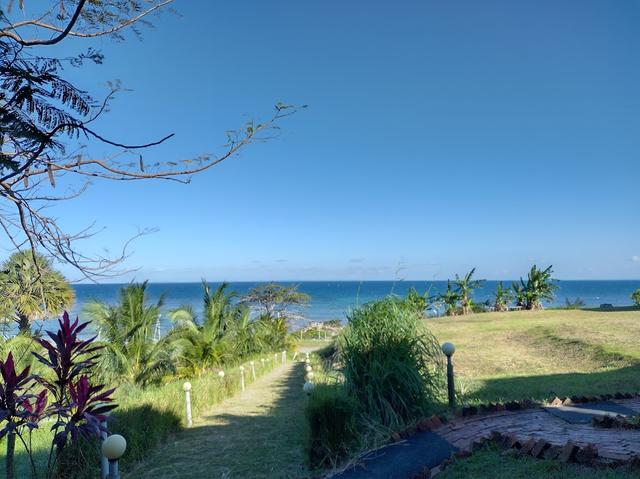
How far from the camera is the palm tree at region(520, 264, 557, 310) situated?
26.5m

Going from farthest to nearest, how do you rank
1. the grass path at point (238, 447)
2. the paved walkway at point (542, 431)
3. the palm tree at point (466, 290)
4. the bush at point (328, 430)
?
the palm tree at point (466, 290) → the grass path at point (238, 447) → the bush at point (328, 430) → the paved walkway at point (542, 431)

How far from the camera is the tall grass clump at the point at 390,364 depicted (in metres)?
5.40

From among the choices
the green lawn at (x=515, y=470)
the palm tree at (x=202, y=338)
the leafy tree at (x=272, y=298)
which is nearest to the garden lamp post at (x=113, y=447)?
the green lawn at (x=515, y=470)

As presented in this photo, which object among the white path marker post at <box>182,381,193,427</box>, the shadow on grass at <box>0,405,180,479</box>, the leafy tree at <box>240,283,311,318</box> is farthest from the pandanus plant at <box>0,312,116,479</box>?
the leafy tree at <box>240,283,311,318</box>

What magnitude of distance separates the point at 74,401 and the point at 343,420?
8.43 ft

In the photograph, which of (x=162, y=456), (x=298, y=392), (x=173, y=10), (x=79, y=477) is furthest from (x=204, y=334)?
(x=173, y=10)

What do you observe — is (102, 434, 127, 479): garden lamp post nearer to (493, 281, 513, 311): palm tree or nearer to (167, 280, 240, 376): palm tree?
(167, 280, 240, 376): palm tree

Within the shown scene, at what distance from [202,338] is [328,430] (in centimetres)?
1134

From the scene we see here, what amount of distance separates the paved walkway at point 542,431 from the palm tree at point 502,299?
921 inches

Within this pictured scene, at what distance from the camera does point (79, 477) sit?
4734 mm

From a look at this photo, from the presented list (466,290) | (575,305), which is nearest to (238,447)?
(466,290)

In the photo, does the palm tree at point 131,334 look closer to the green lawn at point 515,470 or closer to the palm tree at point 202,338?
the palm tree at point 202,338

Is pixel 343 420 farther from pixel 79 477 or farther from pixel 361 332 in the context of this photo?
pixel 79 477

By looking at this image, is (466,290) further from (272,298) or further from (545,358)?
(272,298)
